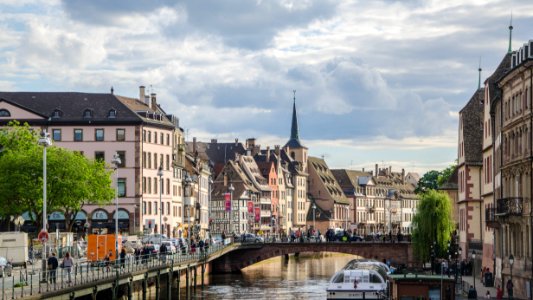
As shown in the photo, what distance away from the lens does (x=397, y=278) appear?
194 feet

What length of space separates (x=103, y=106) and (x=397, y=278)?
91.0 meters

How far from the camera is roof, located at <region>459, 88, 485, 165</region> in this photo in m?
101

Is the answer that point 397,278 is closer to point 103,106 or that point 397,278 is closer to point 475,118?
point 475,118

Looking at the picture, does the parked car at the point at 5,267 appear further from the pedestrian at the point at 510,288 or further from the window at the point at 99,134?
the window at the point at 99,134

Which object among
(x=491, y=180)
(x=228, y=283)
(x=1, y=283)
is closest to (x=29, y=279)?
(x=1, y=283)

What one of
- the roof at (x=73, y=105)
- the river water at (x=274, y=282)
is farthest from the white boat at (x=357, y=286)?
the roof at (x=73, y=105)

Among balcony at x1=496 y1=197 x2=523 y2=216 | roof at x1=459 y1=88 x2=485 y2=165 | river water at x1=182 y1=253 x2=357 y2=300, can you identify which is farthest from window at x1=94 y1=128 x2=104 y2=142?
balcony at x1=496 y1=197 x2=523 y2=216

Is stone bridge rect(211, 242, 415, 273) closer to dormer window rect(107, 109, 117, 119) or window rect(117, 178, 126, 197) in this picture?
window rect(117, 178, 126, 197)

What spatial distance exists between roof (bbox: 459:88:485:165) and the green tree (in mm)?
9465

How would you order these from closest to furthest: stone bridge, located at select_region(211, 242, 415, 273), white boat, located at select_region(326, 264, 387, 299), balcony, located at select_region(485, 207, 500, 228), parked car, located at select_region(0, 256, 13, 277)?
parked car, located at select_region(0, 256, 13, 277) < white boat, located at select_region(326, 264, 387, 299) < balcony, located at select_region(485, 207, 500, 228) < stone bridge, located at select_region(211, 242, 415, 273)

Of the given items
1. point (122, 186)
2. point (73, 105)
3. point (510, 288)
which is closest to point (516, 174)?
point (510, 288)

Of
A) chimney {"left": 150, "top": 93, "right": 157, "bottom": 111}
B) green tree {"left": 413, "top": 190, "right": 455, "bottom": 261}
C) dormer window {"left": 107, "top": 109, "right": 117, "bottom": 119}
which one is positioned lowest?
green tree {"left": 413, "top": 190, "right": 455, "bottom": 261}

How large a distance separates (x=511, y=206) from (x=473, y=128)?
30.1 meters

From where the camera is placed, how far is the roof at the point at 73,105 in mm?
144250
